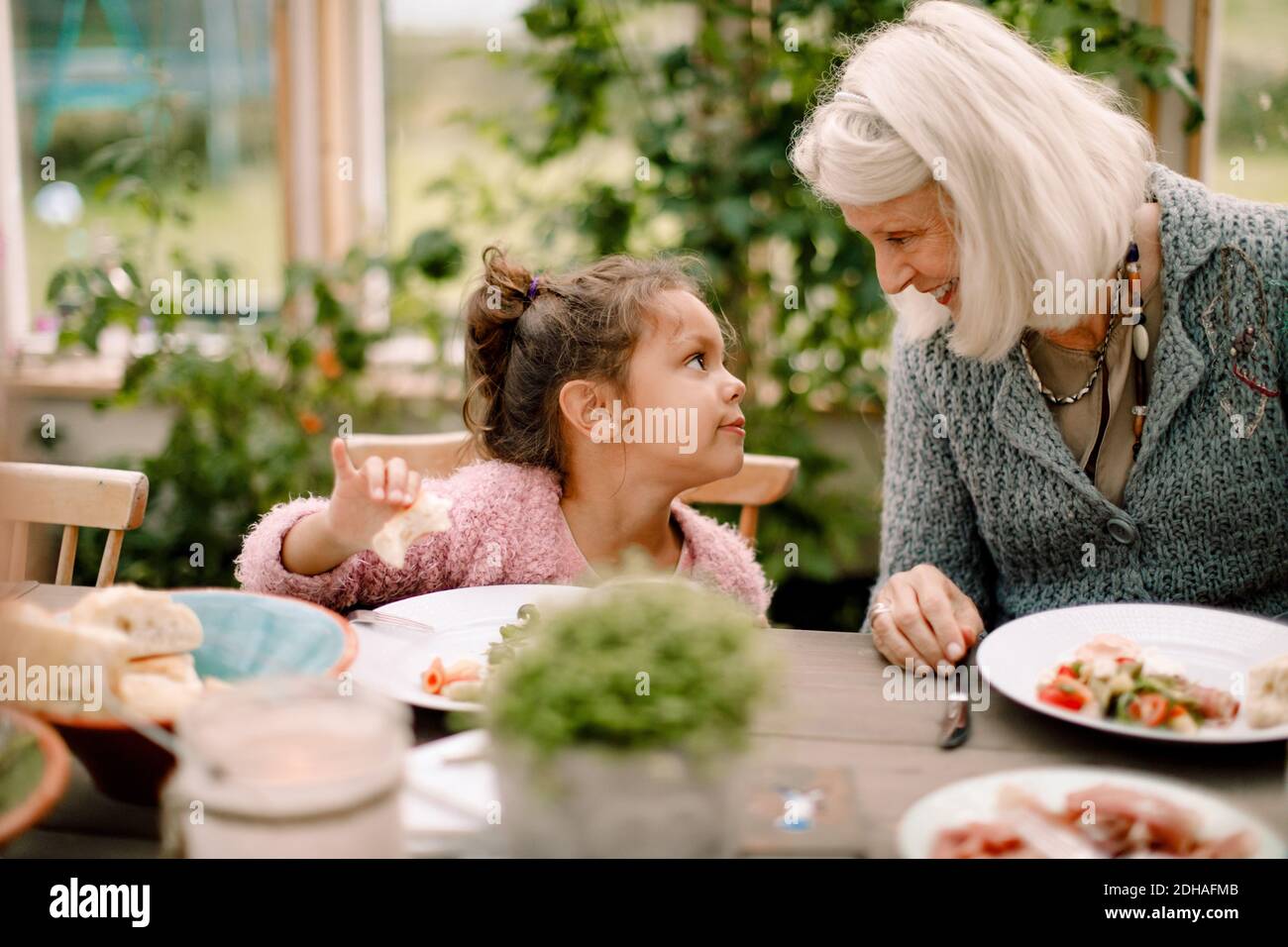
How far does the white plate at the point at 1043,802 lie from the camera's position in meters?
0.79

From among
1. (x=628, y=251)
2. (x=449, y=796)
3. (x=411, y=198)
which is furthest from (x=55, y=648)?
(x=411, y=198)

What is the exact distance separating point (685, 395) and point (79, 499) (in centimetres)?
85

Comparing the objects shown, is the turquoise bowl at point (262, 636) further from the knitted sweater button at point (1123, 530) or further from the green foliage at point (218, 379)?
the green foliage at point (218, 379)

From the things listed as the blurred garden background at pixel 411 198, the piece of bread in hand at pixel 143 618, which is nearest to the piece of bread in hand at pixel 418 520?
the piece of bread in hand at pixel 143 618

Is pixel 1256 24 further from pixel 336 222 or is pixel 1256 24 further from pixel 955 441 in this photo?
pixel 336 222

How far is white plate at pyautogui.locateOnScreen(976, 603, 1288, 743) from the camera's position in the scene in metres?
1.14

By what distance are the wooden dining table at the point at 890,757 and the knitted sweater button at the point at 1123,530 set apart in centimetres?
53

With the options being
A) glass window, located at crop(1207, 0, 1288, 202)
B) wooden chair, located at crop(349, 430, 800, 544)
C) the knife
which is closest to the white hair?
wooden chair, located at crop(349, 430, 800, 544)

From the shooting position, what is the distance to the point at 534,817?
68 cm

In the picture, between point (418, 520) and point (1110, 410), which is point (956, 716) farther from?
point (1110, 410)

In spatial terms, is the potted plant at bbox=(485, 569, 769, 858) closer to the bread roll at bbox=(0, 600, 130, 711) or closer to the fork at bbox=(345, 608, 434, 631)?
the bread roll at bbox=(0, 600, 130, 711)

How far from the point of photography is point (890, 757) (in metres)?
0.97
